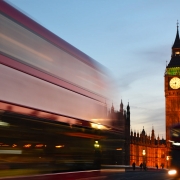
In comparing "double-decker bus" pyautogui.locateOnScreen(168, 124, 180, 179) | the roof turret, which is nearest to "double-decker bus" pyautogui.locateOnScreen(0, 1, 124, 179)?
"double-decker bus" pyautogui.locateOnScreen(168, 124, 180, 179)

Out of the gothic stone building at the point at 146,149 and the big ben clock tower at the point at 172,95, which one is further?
the big ben clock tower at the point at 172,95

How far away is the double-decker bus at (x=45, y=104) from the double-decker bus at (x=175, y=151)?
26.5ft

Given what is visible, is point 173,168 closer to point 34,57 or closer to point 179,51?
point 34,57

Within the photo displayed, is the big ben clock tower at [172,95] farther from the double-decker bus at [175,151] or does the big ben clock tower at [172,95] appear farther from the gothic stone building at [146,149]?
the double-decker bus at [175,151]

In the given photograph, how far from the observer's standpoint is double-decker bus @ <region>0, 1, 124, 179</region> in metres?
5.37

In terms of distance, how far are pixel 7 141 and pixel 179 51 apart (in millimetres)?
82117

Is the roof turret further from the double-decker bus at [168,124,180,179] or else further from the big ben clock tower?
the double-decker bus at [168,124,180,179]

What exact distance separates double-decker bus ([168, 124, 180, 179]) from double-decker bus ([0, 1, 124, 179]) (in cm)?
809

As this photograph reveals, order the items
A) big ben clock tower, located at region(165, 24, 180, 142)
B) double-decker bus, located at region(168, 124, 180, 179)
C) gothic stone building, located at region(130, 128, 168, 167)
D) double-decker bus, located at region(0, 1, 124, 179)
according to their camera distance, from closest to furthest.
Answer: double-decker bus, located at region(0, 1, 124, 179), double-decker bus, located at region(168, 124, 180, 179), gothic stone building, located at region(130, 128, 168, 167), big ben clock tower, located at region(165, 24, 180, 142)

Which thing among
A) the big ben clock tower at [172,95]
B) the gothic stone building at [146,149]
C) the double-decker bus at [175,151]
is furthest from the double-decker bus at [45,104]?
the big ben clock tower at [172,95]

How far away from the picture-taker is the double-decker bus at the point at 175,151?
52.4ft

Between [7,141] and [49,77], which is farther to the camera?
[49,77]

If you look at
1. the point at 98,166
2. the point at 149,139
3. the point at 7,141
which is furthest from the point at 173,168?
the point at 149,139

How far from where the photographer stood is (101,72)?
8398 mm
